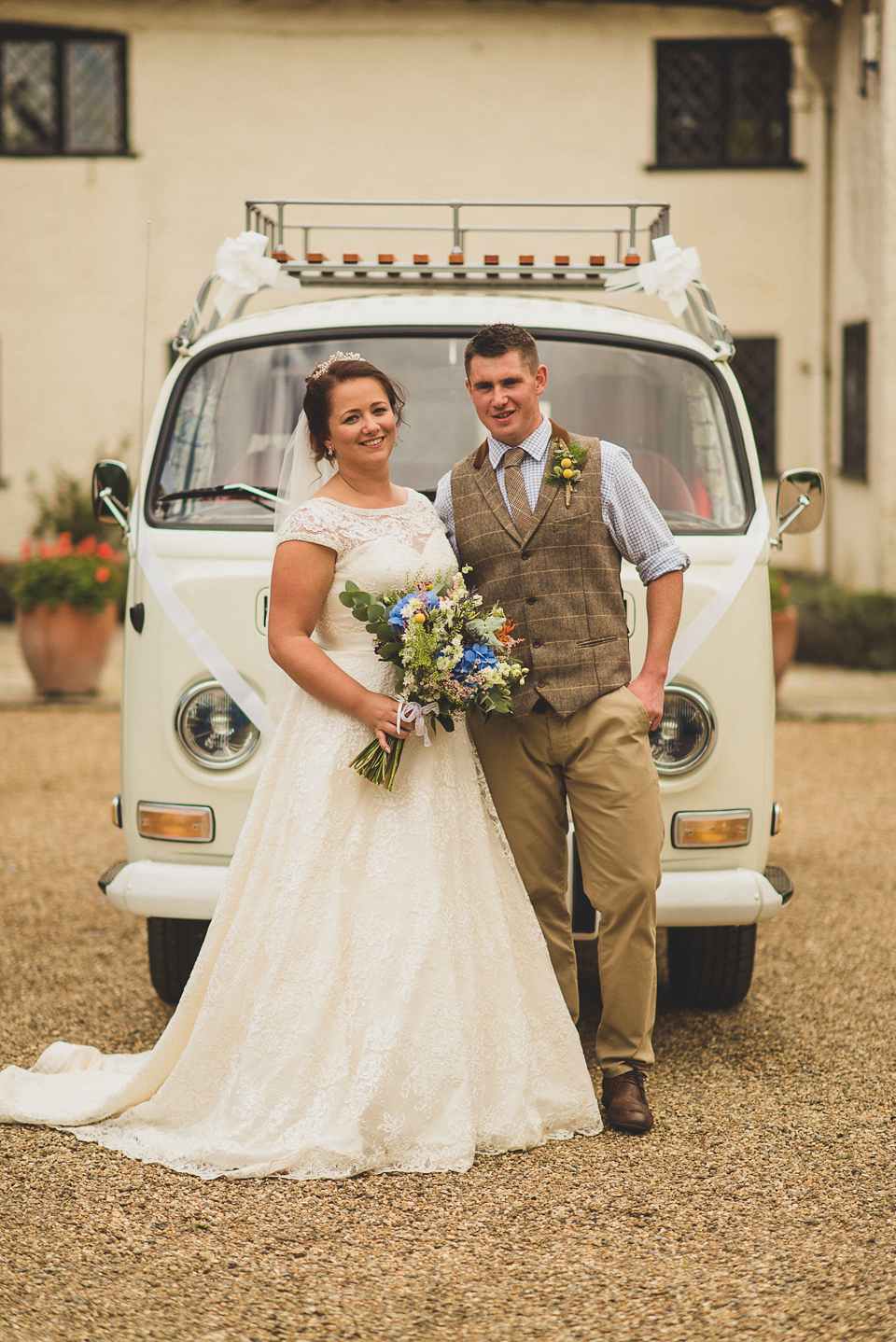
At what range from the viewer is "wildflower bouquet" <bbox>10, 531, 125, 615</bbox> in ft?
33.7

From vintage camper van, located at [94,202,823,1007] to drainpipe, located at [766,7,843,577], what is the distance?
9.87 meters

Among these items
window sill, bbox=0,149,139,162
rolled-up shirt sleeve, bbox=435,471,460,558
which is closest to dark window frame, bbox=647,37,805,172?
window sill, bbox=0,149,139,162

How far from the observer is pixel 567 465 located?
359 cm

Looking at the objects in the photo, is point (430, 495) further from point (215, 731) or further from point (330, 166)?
point (330, 166)

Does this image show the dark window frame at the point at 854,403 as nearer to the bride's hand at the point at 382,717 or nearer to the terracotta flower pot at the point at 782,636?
the terracotta flower pot at the point at 782,636

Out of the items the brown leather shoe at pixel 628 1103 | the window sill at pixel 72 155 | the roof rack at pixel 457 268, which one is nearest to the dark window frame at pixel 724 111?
the window sill at pixel 72 155

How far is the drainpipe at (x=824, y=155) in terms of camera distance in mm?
13695

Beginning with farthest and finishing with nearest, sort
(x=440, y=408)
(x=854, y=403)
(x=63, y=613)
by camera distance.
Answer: (x=854, y=403), (x=63, y=613), (x=440, y=408)

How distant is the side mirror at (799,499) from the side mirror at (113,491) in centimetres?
201

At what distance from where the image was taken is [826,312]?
14391 mm

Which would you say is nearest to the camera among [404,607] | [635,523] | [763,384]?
[404,607]

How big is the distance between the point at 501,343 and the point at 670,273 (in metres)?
1.08

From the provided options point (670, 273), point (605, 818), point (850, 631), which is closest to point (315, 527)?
point (605, 818)

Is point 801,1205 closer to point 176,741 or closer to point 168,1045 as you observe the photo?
point 168,1045
